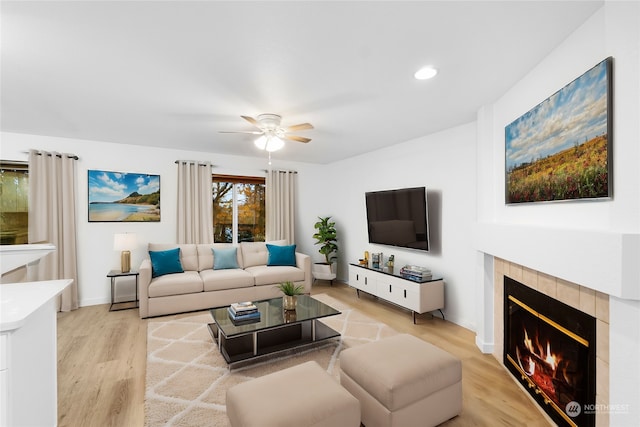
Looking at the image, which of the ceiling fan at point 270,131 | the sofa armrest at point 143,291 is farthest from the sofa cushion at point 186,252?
the ceiling fan at point 270,131

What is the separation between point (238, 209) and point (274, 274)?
167cm

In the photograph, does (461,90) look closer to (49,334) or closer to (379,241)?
(379,241)

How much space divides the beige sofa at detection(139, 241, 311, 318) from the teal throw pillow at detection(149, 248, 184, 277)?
0.23ft

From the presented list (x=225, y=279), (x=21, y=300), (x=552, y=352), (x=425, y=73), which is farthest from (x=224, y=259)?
(x=552, y=352)

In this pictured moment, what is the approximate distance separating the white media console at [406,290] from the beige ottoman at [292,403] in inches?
89.7

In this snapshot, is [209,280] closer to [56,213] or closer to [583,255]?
[56,213]

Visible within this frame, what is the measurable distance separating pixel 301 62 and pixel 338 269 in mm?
4631

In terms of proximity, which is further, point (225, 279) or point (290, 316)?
point (225, 279)

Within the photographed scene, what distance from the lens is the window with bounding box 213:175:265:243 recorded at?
18.5 ft

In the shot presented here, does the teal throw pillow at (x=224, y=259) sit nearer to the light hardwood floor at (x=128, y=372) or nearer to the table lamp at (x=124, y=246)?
the table lamp at (x=124, y=246)

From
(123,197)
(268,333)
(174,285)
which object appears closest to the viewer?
(268,333)

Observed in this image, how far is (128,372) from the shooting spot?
2678 mm

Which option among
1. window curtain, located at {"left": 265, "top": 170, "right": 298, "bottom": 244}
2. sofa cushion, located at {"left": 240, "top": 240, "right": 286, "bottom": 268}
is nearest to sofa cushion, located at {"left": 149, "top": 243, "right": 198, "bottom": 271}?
sofa cushion, located at {"left": 240, "top": 240, "right": 286, "bottom": 268}

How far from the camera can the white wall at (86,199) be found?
4.32 m
